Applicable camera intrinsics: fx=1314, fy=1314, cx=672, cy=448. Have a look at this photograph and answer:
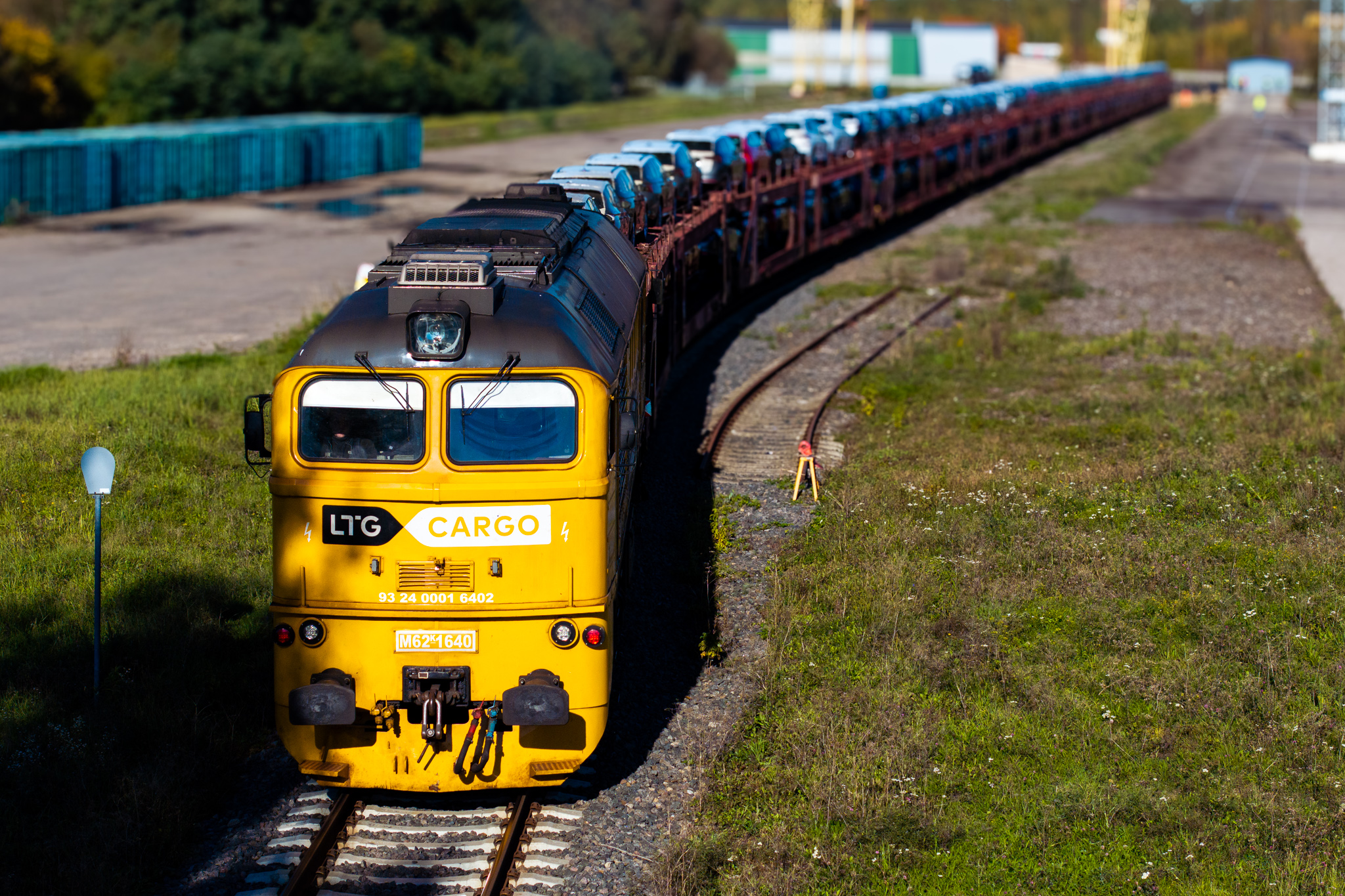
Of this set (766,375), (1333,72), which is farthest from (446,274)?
(1333,72)

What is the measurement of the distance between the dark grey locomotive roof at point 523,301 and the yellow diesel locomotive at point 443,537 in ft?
0.06

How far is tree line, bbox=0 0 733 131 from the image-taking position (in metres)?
55.7

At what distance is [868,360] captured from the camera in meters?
20.6

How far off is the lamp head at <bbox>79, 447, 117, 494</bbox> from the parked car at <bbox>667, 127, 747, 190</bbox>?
15034mm

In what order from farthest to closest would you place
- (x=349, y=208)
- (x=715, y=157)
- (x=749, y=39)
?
(x=749, y=39)
(x=349, y=208)
(x=715, y=157)

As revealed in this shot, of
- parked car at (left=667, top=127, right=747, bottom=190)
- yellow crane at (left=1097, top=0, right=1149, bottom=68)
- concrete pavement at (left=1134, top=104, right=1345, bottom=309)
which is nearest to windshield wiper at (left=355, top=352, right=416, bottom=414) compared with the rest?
parked car at (left=667, top=127, right=747, bottom=190)

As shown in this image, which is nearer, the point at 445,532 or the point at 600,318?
the point at 445,532

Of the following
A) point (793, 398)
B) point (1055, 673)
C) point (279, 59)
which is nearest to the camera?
point (1055, 673)

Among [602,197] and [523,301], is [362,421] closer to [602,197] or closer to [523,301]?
[523,301]

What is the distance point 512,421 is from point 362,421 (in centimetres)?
89

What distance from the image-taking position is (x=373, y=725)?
8141mm

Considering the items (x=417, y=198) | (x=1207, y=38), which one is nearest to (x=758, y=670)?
(x=417, y=198)

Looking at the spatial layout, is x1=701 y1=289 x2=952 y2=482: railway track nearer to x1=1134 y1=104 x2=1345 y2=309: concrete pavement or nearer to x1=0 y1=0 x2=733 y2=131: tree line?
x1=1134 y1=104 x2=1345 y2=309: concrete pavement

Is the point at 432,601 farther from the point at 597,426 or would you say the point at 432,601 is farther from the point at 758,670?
the point at 758,670
